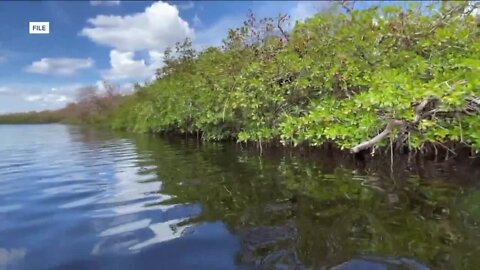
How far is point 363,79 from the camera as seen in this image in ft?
37.0

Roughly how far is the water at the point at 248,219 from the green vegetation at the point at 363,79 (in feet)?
3.72

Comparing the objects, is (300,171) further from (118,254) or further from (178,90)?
(178,90)

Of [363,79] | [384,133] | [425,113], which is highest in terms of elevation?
[363,79]

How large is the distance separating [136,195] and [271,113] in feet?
26.1

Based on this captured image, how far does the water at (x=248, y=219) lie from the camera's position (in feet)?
14.3

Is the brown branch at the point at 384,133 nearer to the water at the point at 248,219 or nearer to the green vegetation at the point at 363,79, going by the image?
the green vegetation at the point at 363,79

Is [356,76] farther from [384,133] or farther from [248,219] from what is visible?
[248,219]

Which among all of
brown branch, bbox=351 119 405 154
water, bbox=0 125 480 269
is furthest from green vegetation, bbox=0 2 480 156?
water, bbox=0 125 480 269

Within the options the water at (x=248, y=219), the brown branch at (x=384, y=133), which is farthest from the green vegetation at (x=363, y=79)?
the water at (x=248, y=219)

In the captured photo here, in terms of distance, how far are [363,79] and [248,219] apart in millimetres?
7138

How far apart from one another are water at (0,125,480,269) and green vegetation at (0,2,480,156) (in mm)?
1133

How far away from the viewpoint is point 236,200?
714 cm

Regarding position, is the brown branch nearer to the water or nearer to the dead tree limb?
the dead tree limb

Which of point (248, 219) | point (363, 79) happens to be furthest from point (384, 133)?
point (248, 219)
